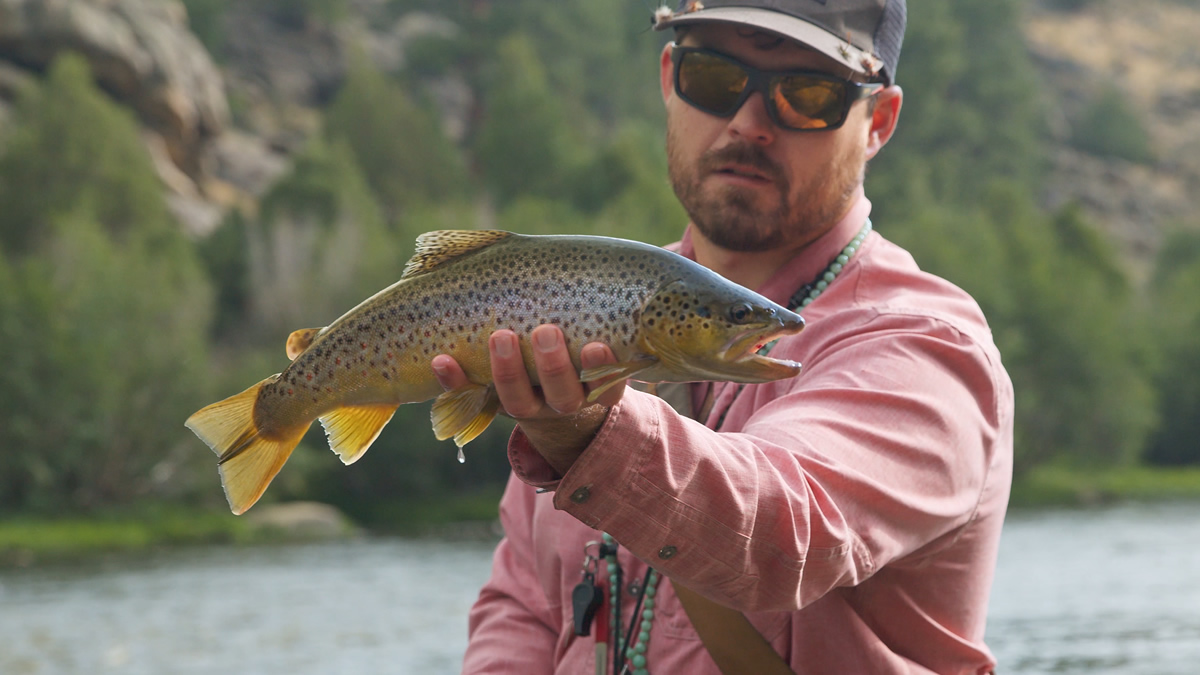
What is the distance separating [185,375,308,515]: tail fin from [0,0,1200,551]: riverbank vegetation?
121 feet

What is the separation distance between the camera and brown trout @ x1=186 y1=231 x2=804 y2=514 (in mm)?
2535

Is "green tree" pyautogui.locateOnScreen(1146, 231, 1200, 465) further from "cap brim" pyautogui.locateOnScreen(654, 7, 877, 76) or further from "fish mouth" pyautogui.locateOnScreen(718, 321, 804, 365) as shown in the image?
"fish mouth" pyautogui.locateOnScreen(718, 321, 804, 365)

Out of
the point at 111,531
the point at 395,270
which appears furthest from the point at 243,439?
the point at 395,270

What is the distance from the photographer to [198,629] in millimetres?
24922

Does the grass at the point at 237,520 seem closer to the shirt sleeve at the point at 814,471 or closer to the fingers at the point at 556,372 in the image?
the shirt sleeve at the point at 814,471

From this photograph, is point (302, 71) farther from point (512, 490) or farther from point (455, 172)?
point (512, 490)

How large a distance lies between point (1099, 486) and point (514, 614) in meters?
50.2

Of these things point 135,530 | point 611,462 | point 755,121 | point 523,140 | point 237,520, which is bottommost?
point 237,520

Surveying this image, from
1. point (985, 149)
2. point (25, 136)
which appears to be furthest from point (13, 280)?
point (985, 149)

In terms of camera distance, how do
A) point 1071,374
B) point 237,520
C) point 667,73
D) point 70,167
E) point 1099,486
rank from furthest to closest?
1. point 1071,374
2. point 70,167
3. point 1099,486
4. point 237,520
5. point 667,73

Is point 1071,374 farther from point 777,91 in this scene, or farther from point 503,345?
point 503,345

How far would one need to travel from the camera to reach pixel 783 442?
2.80 meters

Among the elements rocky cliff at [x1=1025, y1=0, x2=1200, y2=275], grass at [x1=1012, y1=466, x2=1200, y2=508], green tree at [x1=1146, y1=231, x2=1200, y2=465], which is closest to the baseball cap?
grass at [x1=1012, y1=466, x2=1200, y2=508]

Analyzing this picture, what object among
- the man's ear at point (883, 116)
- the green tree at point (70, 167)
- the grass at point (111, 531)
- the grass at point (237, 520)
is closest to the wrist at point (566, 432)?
the man's ear at point (883, 116)
